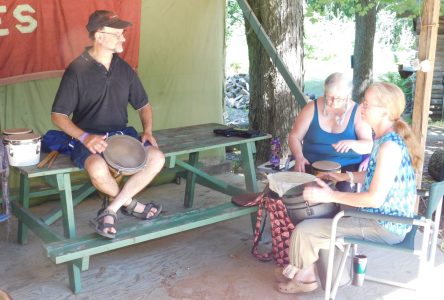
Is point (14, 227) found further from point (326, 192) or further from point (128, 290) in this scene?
point (326, 192)

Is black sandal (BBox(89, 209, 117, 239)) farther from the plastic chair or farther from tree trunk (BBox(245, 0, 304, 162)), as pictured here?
tree trunk (BBox(245, 0, 304, 162))

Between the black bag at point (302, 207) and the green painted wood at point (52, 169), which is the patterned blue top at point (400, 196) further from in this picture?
the green painted wood at point (52, 169)

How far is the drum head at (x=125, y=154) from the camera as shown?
132 inches

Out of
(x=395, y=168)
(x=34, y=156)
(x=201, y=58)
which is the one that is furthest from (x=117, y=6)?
(x=395, y=168)

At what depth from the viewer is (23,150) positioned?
3.29m

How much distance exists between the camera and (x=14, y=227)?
433 cm

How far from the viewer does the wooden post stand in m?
3.97

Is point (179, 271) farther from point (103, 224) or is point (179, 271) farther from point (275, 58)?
point (275, 58)

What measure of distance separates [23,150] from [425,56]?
290 centimetres

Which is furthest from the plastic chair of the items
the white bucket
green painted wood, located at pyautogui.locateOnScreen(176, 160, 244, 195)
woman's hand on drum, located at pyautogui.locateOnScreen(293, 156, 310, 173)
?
the white bucket

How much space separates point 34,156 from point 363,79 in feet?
23.8

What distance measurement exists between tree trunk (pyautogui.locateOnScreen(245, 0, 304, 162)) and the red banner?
1590 millimetres

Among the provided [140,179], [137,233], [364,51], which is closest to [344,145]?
[140,179]

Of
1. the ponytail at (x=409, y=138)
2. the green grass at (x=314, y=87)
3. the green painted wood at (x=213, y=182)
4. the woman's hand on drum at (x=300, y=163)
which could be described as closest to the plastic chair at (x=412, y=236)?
the ponytail at (x=409, y=138)
